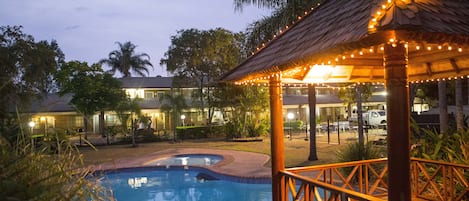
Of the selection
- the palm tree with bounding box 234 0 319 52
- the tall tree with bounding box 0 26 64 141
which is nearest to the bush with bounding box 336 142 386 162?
the palm tree with bounding box 234 0 319 52

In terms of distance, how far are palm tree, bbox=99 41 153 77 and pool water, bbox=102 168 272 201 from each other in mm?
38645

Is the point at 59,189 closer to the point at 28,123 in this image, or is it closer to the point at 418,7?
the point at 28,123

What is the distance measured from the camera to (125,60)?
51.7m

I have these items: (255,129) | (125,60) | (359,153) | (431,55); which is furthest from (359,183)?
(125,60)

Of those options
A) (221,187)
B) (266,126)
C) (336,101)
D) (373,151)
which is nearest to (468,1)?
(373,151)

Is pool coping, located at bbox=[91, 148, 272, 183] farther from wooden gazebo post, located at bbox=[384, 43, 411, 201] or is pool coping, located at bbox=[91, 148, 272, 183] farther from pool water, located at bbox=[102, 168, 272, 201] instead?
wooden gazebo post, located at bbox=[384, 43, 411, 201]

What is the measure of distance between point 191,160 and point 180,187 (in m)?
4.73

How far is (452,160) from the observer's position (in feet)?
27.0

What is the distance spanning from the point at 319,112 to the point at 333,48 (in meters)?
39.6

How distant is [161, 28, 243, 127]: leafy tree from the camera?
2864 cm

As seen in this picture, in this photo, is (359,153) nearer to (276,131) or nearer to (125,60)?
(276,131)

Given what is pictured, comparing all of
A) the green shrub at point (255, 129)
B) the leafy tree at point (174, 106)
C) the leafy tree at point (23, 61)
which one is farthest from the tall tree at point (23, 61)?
the green shrub at point (255, 129)

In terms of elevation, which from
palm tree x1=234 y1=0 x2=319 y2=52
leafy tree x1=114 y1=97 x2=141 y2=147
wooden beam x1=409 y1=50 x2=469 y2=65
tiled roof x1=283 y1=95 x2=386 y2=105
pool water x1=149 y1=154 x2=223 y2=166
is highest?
palm tree x1=234 y1=0 x2=319 y2=52

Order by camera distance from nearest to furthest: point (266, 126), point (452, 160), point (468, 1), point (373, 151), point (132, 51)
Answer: point (468, 1) → point (452, 160) → point (373, 151) → point (266, 126) → point (132, 51)
